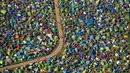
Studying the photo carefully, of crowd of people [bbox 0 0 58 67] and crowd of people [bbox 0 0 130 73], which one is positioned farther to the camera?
crowd of people [bbox 0 0 58 67]

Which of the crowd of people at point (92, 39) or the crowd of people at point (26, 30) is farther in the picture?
the crowd of people at point (26, 30)

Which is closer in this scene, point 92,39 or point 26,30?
point 92,39

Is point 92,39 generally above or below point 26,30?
below

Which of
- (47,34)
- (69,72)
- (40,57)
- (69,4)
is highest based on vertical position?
(69,4)

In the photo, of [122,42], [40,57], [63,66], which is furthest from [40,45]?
[122,42]

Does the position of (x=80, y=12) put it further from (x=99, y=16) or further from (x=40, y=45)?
(x=40, y=45)
